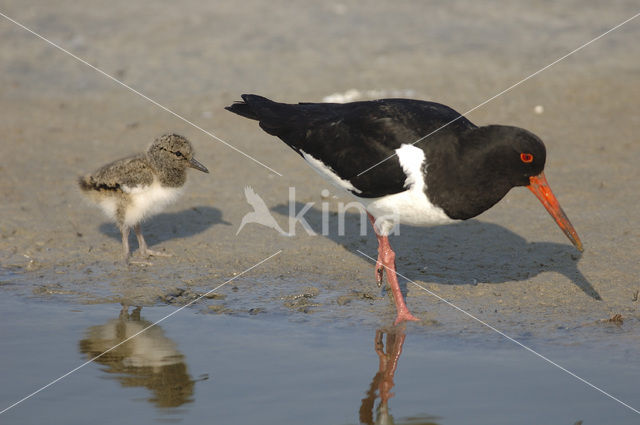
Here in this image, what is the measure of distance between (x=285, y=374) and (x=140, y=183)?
277 centimetres

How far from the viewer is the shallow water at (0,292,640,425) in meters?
4.61

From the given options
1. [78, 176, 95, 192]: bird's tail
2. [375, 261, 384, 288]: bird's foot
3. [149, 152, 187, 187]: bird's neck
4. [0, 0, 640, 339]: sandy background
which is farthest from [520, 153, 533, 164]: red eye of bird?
[78, 176, 95, 192]: bird's tail

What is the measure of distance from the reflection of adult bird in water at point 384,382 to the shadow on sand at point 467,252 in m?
1.01

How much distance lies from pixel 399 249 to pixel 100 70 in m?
7.05

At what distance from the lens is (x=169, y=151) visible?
728 centimetres

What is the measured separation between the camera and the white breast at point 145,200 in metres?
7.11

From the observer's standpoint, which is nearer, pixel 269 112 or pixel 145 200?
pixel 269 112

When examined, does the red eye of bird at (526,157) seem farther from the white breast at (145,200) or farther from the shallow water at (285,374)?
the white breast at (145,200)

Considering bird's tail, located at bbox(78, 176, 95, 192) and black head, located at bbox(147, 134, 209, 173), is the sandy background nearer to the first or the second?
bird's tail, located at bbox(78, 176, 95, 192)

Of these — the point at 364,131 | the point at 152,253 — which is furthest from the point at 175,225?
the point at 364,131

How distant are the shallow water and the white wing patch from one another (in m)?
1.09

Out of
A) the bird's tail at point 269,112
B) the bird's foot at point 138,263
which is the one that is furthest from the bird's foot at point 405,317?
the bird's foot at point 138,263

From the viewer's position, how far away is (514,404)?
466 cm

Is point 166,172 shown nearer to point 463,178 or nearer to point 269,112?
point 269,112
